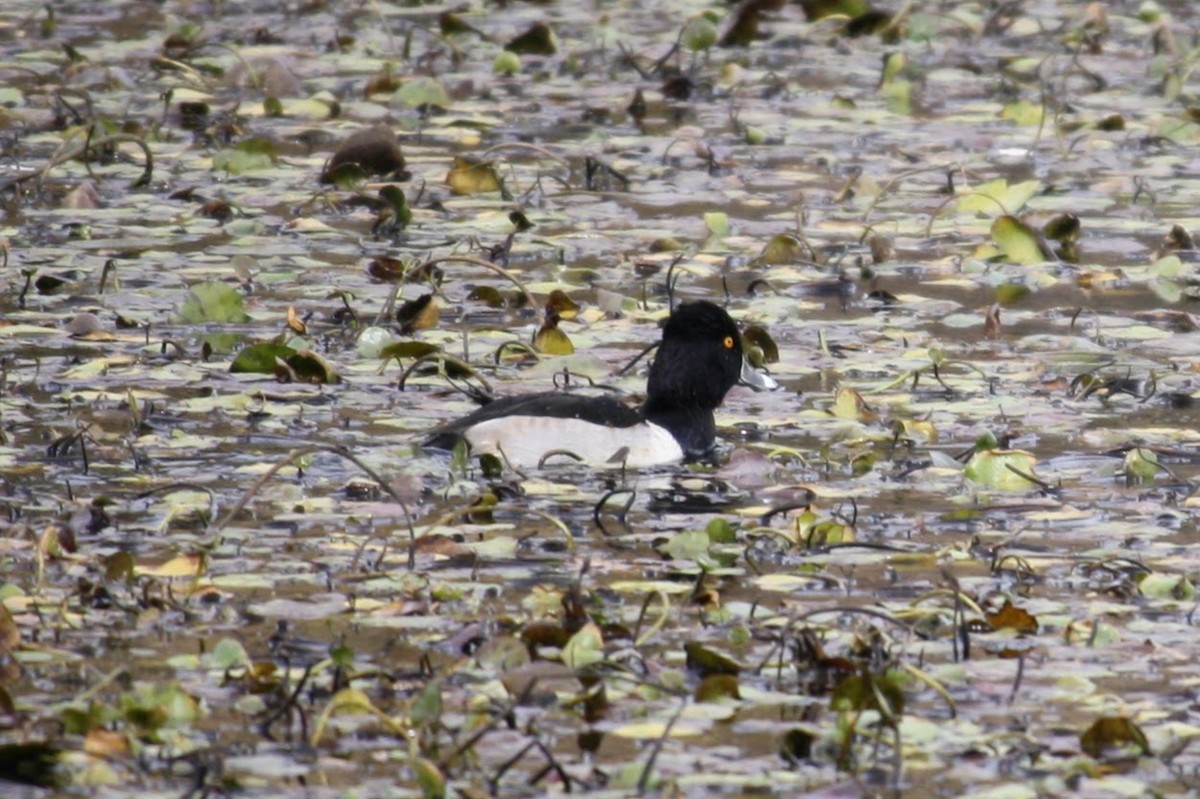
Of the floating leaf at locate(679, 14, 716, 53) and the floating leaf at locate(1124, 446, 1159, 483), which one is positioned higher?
the floating leaf at locate(1124, 446, 1159, 483)

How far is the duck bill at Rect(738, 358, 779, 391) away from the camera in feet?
30.2

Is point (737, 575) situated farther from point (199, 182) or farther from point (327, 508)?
point (199, 182)

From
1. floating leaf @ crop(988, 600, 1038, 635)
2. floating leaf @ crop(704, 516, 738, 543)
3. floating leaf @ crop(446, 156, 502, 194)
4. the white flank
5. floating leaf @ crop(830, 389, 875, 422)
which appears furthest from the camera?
floating leaf @ crop(446, 156, 502, 194)

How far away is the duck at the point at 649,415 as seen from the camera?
27.7ft

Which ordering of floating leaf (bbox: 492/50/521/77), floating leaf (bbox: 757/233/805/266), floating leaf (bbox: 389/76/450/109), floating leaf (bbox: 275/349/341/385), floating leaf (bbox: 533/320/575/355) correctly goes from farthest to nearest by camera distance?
floating leaf (bbox: 492/50/521/77) < floating leaf (bbox: 389/76/450/109) < floating leaf (bbox: 757/233/805/266) < floating leaf (bbox: 533/320/575/355) < floating leaf (bbox: 275/349/341/385)

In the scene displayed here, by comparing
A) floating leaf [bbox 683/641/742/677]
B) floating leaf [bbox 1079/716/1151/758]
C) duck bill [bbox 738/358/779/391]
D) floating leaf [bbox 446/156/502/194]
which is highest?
floating leaf [bbox 1079/716/1151/758]

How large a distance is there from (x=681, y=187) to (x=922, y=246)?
5.62 feet

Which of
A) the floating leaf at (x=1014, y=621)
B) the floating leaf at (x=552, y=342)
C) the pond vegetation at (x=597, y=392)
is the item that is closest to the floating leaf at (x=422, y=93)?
the pond vegetation at (x=597, y=392)

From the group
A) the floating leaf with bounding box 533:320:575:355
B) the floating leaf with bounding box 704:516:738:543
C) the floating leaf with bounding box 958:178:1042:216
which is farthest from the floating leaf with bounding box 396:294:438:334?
the floating leaf with bounding box 958:178:1042:216

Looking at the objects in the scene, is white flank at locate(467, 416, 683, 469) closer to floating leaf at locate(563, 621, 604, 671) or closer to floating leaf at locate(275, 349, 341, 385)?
floating leaf at locate(275, 349, 341, 385)

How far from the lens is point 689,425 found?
29.6ft

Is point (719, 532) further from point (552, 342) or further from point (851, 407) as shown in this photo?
point (552, 342)

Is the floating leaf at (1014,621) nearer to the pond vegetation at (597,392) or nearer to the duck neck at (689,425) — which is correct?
the pond vegetation at (597,392)

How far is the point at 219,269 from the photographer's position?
433 inches
